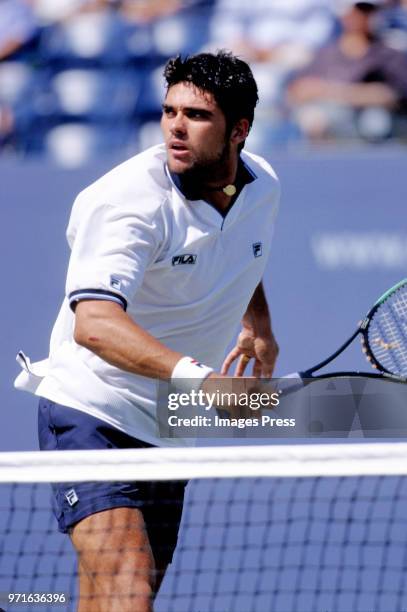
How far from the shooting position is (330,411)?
378 centimetres

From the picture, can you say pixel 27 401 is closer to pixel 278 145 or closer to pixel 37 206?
pixel 37 206

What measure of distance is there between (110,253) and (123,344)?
261 mm

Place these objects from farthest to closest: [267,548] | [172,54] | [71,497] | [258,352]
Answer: [172,54] < [267,548] < [258,352] < [71,497]

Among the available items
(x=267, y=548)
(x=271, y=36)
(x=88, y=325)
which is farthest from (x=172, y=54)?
(x=88, y=325)

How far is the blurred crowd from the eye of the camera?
230 inches

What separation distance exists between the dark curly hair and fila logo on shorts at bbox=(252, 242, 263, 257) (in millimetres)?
370

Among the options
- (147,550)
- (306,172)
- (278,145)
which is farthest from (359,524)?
(147,550)

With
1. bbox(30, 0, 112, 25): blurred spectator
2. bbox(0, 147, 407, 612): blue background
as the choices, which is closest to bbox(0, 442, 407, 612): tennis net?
bbox(0, 147, 407, 612): blue background

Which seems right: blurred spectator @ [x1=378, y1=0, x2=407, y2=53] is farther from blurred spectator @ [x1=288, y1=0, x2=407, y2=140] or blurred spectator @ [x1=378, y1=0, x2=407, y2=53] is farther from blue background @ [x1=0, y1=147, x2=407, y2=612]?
blue background @ [x1=0, y1=147, x2=407, y2=612]

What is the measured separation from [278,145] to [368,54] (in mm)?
640

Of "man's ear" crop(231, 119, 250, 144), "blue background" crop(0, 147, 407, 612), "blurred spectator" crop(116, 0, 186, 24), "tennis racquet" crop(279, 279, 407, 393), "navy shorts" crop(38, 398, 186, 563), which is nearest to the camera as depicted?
"navy shorts" crop(38, 398, 186, 563)

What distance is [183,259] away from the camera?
10.6ft

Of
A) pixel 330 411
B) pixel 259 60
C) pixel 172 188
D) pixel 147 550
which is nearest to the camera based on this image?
pixel 147 550

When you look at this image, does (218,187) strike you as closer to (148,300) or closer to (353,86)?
(148,300)
